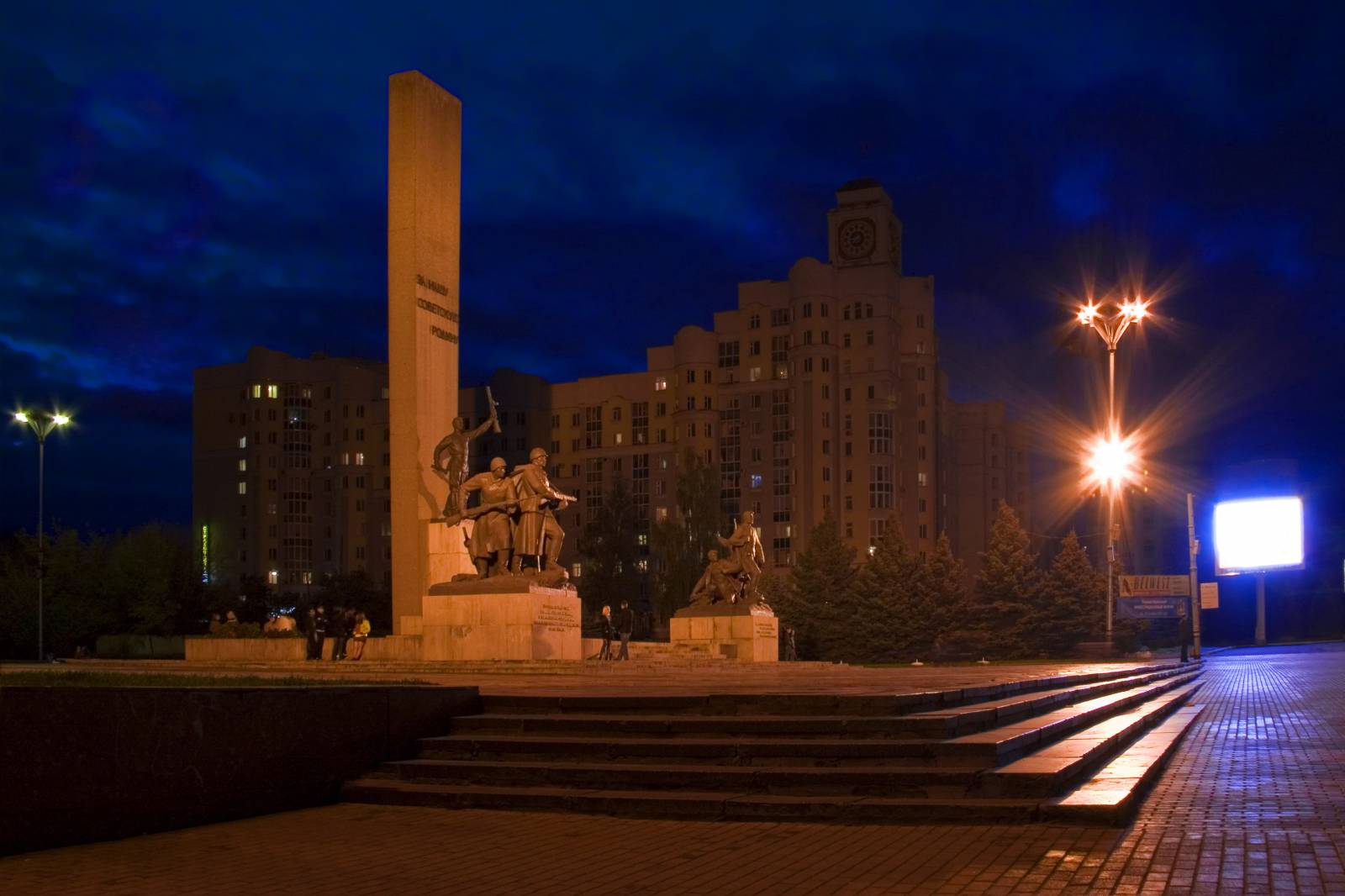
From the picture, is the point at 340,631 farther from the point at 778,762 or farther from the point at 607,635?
the point at 778,762

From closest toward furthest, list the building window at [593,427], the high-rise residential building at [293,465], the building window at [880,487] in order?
1. the building window at [880,487]
2. the building window at [593,427]
3. the high-rise residential building at [293,465]

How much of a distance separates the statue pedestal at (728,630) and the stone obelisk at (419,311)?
669 cm

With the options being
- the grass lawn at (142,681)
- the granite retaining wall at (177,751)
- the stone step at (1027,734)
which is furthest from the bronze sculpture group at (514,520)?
the granite retaining wall at (177,751)

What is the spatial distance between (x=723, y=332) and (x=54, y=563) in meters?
58.1

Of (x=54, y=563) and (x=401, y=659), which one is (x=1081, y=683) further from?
(x=54, y=563)

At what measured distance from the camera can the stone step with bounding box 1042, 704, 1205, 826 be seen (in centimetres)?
827

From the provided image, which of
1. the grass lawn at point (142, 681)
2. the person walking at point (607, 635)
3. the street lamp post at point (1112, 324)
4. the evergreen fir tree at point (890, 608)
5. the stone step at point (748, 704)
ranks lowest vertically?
the evergreen fir tree at point (890, 608)

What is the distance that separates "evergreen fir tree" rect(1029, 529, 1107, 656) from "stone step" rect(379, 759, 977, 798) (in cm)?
5290

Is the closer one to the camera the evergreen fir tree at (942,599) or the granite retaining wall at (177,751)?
the granite retaining wall at (177,751)

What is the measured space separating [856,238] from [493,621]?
79.0 metres

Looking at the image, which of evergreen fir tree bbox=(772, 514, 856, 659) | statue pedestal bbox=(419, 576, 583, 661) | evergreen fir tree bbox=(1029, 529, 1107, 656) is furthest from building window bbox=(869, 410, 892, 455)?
statue pedestal bbox=(419, 576, 583, 661)

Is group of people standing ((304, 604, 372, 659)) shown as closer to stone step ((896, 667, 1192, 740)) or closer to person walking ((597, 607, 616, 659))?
person walking ((597, 607, 616, 659))

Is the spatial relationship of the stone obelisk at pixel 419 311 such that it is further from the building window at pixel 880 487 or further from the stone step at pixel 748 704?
the building window at pixel 880 487

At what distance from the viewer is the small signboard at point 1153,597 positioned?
165 ft
